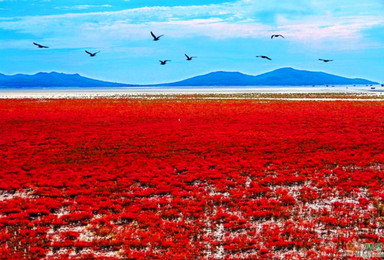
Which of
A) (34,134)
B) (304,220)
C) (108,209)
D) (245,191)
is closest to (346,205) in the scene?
(304,220)

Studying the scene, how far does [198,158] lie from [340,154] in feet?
26.3

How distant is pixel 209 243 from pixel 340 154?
14197 millimetres

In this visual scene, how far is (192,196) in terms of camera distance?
562 inches

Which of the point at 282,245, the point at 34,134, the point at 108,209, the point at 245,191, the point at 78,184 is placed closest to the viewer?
the point at 282,245

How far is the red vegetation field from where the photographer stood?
9.80 metres

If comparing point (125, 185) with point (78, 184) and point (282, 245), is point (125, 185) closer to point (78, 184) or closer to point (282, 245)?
point (78, 184)

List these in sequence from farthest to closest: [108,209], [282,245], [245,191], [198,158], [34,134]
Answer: [34,134]
[198,158]
[245,191]
[108,209]
[282,245]

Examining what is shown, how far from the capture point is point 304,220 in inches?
458

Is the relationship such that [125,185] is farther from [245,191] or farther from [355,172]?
[355,172]

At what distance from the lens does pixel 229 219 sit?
11680 millimetres

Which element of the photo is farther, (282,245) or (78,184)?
(78,184)

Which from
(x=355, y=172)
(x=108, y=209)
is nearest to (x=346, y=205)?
(x=355, y=172)

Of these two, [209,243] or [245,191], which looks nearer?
[209,243]

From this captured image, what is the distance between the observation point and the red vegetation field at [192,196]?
9805 millimetres
